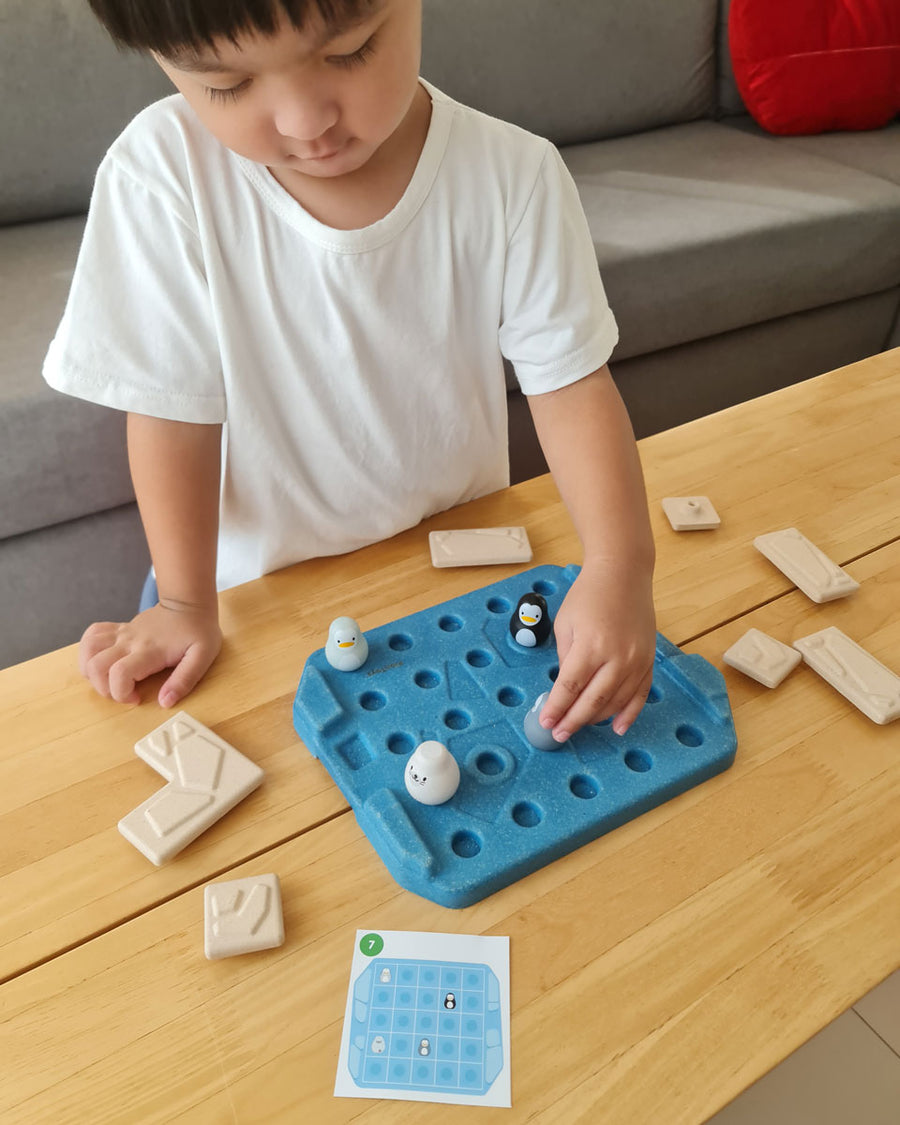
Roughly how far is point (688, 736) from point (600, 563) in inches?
5.2

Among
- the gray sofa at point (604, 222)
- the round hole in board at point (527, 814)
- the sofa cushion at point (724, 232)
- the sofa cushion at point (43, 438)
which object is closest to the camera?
the round hole in board at point (527, 814)

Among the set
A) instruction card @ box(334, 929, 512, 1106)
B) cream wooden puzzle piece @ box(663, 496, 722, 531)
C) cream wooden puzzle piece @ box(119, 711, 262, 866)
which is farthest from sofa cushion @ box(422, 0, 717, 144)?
instruction card @ box(334, 929, 512, 1106)

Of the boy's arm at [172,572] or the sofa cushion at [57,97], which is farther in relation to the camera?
the sofa cushion at [57,97]

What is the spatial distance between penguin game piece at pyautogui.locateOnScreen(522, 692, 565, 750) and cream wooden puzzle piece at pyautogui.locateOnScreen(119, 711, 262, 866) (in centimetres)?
16

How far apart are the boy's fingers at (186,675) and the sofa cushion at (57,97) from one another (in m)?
1.00

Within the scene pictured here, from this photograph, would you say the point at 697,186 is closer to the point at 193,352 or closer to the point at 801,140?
the point at 801,140

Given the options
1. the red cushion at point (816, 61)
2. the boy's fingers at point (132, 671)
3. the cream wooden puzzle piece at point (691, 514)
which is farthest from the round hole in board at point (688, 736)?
the red cushion at point (816, 61)

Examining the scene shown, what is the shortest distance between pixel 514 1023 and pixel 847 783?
0.25 m

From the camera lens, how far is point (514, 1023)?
41 cm

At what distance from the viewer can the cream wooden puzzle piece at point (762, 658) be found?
574 mm

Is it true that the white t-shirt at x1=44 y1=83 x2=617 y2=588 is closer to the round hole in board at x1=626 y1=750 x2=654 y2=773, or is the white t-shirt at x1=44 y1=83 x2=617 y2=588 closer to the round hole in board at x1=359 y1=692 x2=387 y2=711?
the round hole in board at x1=359 y1=692 x2=387 y2=711

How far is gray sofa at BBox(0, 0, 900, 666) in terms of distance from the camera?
3.37ft

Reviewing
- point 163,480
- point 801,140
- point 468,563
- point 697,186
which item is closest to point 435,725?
point 468,563

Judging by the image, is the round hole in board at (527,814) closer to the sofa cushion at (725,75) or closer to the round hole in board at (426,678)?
the round hole in board at (426,678)
